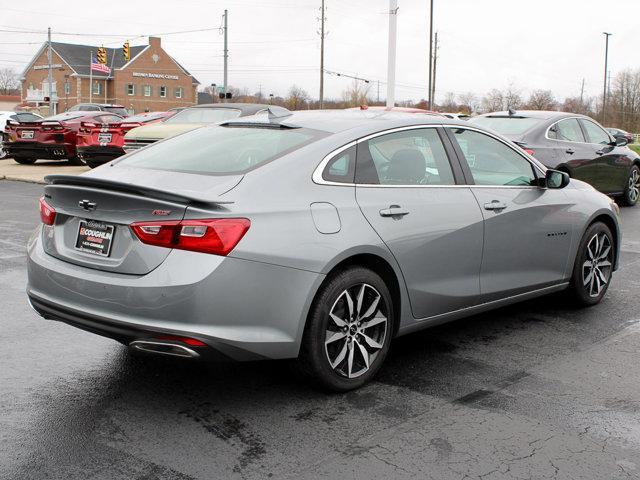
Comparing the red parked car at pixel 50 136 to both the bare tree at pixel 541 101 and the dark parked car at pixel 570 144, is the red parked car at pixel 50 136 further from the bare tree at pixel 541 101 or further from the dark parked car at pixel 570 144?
the bare tree at pixel 541 101

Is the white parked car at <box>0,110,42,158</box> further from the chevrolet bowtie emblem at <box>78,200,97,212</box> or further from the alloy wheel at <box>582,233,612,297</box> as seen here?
the chevrolet bowtie emblem at <box>78,200,97,212</box>

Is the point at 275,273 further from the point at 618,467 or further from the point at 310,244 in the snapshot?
the point at 618,467

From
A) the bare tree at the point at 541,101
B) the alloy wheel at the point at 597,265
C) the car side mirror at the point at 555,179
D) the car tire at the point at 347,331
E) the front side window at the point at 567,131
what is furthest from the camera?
the bare tree at the point at 541,101

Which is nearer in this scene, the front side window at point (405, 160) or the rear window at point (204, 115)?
the front side window at point (405, 160)

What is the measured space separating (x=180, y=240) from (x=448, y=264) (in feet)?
6.06

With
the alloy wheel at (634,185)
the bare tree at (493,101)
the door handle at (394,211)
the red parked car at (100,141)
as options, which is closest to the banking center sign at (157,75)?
the bare tree at (493,101)

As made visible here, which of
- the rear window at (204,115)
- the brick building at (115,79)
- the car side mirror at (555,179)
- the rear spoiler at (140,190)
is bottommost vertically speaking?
the rear spoiler at (140,190)

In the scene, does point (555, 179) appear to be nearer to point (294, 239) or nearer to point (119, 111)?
point (294, 239)

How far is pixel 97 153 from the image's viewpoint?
59.1 feet

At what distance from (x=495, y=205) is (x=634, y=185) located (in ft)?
33.2

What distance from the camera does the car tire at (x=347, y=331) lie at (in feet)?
13.6

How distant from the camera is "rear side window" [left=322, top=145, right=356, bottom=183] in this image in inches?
172

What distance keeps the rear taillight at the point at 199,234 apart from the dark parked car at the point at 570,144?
8544 mm

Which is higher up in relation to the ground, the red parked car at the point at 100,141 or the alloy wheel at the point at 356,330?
the red parked car at the point at 100,141
